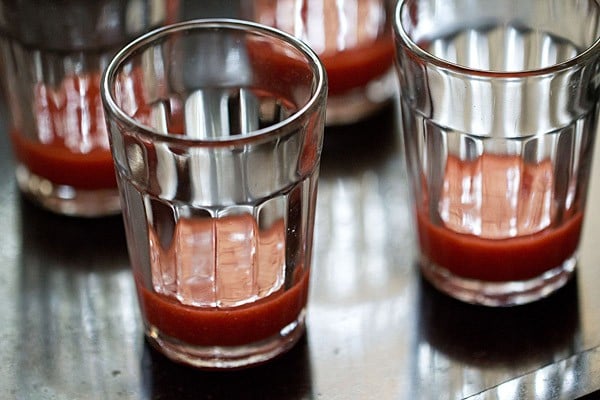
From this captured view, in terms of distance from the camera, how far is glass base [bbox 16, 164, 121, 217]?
3.18 ft

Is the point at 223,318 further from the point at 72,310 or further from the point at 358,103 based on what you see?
the point at 358,103

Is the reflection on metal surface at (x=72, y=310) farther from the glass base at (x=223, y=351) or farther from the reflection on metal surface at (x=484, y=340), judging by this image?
the reflection on metal surface at (x=484, y=340)

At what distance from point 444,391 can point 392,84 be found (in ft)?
1.02

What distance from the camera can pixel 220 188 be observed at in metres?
0.79

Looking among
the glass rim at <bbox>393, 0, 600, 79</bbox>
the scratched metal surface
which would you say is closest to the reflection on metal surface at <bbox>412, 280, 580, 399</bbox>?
the scratched metal surface

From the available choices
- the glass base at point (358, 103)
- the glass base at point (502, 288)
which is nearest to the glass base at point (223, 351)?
the glass base at point (502, 288)

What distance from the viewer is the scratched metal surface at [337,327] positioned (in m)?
0.84

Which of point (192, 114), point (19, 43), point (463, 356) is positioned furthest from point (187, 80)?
point (463, 356)

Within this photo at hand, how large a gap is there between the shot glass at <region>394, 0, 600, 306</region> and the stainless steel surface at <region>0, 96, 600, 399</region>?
0.03 meters

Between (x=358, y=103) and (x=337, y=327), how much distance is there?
0.23 meters

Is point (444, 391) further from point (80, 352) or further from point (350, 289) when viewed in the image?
point (80, 352)

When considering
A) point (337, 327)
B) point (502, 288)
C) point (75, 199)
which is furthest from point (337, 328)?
point (75, 199)

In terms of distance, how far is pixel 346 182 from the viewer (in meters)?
0.99

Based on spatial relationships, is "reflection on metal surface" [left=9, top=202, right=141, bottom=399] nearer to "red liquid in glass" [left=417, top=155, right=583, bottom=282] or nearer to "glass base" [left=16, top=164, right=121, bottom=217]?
"glass base" [left=16, top=164, right=121, bottom=217]
